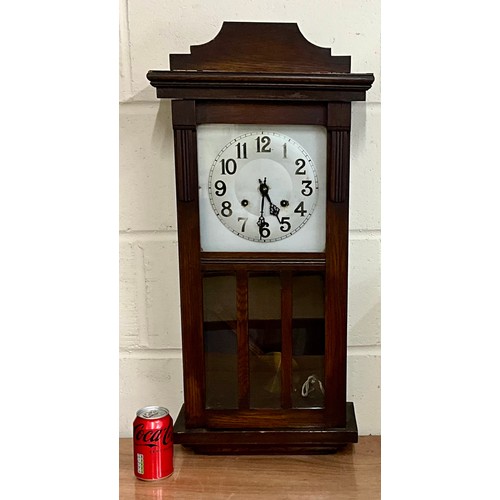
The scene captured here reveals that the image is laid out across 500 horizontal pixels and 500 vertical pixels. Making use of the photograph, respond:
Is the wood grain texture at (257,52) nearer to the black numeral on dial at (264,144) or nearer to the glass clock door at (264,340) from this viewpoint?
the black numeral on dial at (264,144)

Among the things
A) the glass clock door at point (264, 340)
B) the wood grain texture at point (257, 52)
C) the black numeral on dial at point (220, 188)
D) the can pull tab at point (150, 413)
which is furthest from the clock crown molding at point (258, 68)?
the can pull tab at point (150, 413)

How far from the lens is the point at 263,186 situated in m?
0.89

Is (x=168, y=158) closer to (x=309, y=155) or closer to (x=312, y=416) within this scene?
(x=309, y=155)

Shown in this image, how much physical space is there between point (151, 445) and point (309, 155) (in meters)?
0.50

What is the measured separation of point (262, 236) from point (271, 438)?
1.05 ft

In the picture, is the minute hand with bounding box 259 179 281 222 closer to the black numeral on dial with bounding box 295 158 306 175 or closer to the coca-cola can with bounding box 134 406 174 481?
the black numeral on dial with bounding box 295 158 306 175

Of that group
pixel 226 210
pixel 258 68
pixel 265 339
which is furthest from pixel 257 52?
pixel 265 339

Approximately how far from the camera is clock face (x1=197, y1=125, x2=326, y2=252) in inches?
34.5

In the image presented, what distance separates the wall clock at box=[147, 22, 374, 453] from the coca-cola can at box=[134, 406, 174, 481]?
4 centimetres

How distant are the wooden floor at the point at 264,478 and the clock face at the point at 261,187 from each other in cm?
34

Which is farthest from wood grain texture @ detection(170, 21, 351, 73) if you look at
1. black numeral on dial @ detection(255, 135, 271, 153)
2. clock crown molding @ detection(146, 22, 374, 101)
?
Result: black numeral on dial @ detection(255, 135, 271, 153)

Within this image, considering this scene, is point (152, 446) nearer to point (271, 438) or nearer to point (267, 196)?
point (271, 438)

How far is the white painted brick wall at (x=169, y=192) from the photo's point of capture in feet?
3.14

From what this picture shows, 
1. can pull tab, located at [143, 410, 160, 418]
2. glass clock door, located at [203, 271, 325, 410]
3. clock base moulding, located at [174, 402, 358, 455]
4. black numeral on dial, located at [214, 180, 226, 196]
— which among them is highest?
black numeral on dial, located at [214, 180, 226, 196]
